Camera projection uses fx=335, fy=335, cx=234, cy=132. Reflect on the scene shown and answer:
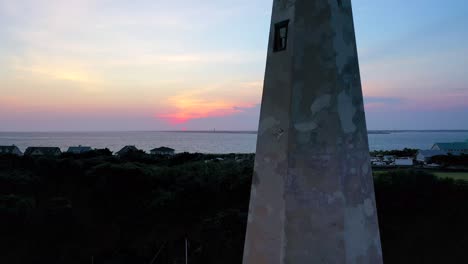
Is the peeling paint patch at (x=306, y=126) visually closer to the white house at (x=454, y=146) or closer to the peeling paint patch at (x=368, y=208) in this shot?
the peeling paint patch at (x=368, y=208)

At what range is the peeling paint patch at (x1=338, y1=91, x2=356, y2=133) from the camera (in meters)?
2.54

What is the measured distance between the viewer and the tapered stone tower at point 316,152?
248 cm

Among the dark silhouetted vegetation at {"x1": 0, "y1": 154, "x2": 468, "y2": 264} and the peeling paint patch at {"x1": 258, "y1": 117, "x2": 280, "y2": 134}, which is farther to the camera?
the dark silhouetted vegetation at {"x1": 0, "y1": 154, "x2": 468, "y2": 264}

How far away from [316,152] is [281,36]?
98 cm

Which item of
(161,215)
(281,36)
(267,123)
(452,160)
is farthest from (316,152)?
(452,160)

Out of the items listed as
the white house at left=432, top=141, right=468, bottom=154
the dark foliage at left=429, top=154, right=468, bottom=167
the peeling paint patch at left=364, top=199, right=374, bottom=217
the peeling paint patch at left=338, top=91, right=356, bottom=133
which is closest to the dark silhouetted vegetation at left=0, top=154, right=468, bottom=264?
the dark foliage at left=429, top=154, right=468, bottom=167

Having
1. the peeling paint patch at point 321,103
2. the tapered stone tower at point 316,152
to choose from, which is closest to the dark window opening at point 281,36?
the tapered stone tower at point 316,152

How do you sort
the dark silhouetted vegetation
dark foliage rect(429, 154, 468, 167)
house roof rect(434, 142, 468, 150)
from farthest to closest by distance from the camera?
1. house roof rect(434, 142, 468, 150)
2. dark foliage rect(429, 154, 468, 167)
3. the dark silhouetted vegetation

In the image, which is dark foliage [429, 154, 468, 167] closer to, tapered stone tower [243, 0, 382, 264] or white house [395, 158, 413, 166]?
white house [395, 158, 413, 166]

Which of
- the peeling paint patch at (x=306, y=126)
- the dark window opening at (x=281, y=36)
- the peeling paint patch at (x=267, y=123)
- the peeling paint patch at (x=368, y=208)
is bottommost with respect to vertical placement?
the peeling paint patch at (x=368, y=208)

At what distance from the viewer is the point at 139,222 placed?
44.1 feet

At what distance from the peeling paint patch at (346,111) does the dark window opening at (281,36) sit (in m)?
0.61

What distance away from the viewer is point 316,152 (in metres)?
2.50

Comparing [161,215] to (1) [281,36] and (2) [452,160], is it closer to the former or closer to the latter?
(1) [281,36]
